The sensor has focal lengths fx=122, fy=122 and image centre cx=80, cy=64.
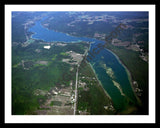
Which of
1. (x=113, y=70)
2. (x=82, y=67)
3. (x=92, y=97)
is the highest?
(x=82, y=67)

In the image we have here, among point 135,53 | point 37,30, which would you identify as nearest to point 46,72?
point 135,53

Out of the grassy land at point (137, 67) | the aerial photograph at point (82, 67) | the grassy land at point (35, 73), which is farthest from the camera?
the grassy land at point (35, 73)

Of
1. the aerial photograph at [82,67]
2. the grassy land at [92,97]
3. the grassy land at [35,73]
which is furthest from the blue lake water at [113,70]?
the grassy land at [35,73]

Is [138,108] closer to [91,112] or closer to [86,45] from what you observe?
[91,112]

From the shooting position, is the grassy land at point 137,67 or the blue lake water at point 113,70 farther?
the blue lake water at point 113,70

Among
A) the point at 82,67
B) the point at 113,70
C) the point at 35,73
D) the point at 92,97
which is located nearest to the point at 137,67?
the point at 113,70

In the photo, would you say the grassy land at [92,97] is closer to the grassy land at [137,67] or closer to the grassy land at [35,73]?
the grassy land at [35,73]

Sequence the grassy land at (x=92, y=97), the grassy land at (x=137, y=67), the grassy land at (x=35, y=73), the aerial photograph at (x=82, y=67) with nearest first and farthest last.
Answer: the grassy land at (x=92, y=97) < the aerial photograph at (x=82, y=67) < the grassy land at (x=137, y=67) < the grassy land at (x=35, y=73)

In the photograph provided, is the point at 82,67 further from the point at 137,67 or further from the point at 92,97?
the point at 137,67
